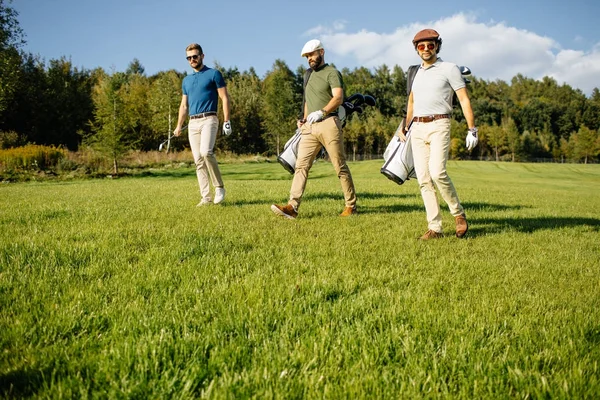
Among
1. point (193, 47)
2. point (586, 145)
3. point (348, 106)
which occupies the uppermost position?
point (586, 145)

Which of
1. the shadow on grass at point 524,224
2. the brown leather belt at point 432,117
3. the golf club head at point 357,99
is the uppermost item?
the golf club head at point 357,99

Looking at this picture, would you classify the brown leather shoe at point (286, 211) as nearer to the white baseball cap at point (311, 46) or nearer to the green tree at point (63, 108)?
the white baseball cap at point (311, 46)

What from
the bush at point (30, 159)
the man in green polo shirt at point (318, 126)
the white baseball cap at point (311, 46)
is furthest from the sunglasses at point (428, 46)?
the bush at point (30, 159)

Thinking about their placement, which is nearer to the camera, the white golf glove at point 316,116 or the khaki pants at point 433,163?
the khaki pants at point 433,163

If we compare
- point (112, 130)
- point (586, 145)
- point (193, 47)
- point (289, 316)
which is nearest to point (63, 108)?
point (112, 130)

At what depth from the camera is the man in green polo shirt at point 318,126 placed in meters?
7.53

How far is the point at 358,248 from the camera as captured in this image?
5.13m

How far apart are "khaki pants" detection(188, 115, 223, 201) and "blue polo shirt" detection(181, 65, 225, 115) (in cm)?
26

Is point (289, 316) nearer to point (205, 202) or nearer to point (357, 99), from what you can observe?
point (205, 202)

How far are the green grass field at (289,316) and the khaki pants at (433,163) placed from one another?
0.80 m

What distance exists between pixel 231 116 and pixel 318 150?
6254 cm

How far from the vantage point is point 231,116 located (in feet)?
224

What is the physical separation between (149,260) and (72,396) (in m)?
2.28

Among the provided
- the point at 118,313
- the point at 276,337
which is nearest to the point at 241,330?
the point at 276,337
